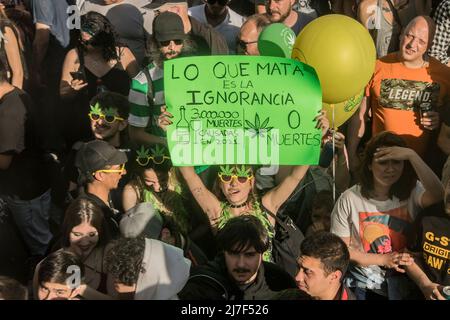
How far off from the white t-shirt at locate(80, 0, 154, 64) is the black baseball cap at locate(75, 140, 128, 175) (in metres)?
1.10

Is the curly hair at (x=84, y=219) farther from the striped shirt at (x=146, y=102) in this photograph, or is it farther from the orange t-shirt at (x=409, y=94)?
the orange t-shirt at (x=409, y=94)

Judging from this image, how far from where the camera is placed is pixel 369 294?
16.8ft

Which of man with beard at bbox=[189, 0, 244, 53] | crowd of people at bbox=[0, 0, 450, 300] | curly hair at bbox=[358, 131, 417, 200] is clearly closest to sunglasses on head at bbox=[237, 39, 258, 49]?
crowd of people at bbox=[0, 0, 450, 300]

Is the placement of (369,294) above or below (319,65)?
below

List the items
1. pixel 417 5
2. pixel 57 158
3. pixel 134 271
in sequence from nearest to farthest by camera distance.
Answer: pixel 134 271 < pixel 57 158 < pixel 417 5

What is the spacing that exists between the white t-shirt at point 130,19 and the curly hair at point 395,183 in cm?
192

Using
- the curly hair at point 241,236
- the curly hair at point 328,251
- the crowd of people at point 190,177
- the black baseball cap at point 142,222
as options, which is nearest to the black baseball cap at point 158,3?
the crowd of people at point 190,177

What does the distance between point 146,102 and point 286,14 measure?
3.94 feet

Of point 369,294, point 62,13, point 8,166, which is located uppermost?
point 62,13

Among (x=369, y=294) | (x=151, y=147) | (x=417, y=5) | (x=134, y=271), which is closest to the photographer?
(x=134, y=271)

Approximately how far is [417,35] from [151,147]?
1.81m

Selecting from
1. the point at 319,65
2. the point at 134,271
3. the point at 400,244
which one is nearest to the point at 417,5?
the point at 319,65

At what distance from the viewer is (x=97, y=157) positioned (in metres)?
5.35

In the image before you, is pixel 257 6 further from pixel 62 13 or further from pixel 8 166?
pixel 8 166
